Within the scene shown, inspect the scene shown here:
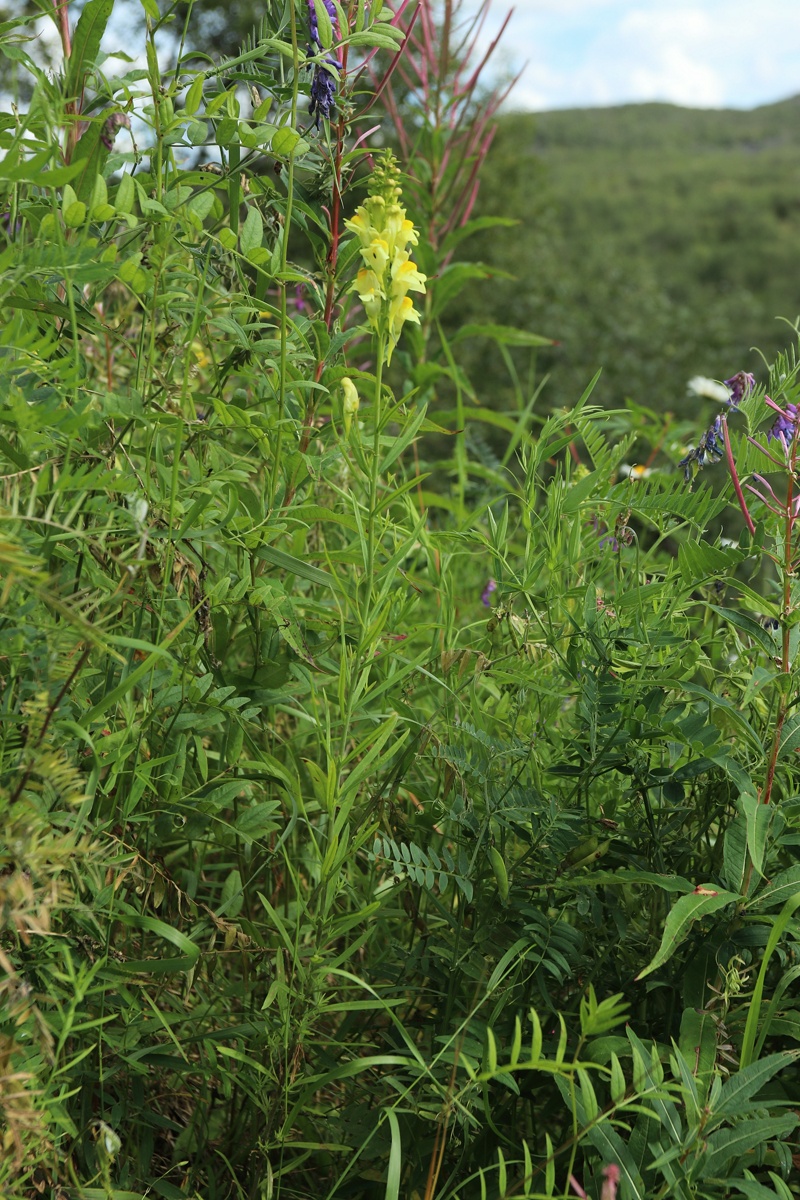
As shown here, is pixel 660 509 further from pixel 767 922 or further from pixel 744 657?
pixel 767 922

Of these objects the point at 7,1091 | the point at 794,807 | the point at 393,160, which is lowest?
the point at 7,1091

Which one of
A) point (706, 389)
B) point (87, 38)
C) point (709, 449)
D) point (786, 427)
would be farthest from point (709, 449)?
A: point (706, 389)

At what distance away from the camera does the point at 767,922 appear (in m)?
0.88

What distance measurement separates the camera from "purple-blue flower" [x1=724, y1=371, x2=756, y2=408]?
1.06 metres

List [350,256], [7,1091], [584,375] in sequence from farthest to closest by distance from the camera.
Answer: [584,375] → [350,256] → [7,1091]

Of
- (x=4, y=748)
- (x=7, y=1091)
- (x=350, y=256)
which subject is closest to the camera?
(x=7, y=1091)

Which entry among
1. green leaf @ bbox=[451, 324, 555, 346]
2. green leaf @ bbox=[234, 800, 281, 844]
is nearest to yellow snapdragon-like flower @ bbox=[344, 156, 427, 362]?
green leaf @ bbox=[234, 800, 281, 844]

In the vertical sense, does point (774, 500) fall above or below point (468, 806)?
above

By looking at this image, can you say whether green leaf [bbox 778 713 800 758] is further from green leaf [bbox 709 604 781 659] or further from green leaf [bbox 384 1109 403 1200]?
green leaf [bbox 384 1109 403 1200]

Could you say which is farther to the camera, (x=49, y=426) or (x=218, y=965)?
(x=218, y=965)

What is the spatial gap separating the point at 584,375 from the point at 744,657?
11.0 m

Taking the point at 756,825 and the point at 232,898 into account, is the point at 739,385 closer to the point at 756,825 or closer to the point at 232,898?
the point at 756,825

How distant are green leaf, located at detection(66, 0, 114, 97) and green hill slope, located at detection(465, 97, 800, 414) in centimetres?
72

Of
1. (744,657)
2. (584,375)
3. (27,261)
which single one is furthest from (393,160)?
(584,375)
